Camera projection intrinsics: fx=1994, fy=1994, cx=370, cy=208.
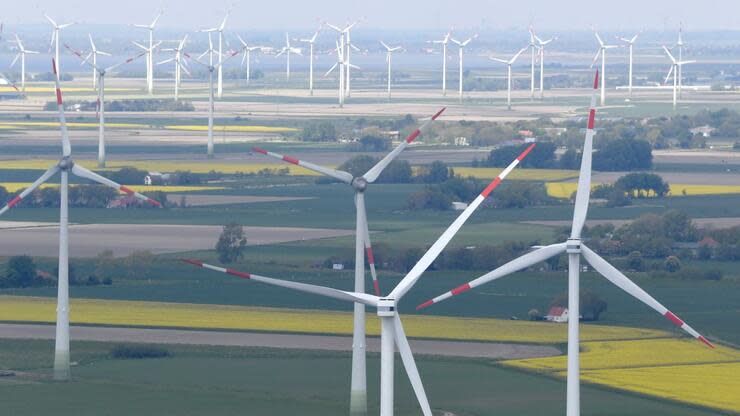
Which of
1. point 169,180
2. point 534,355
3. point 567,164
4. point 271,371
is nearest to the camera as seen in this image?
point 271,371

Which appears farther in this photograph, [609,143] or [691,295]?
[609,143]

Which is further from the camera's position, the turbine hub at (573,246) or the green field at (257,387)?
the green field at (257,387)

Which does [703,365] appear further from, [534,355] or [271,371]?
[271,371]

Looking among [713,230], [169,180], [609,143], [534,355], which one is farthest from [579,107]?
[534,355]

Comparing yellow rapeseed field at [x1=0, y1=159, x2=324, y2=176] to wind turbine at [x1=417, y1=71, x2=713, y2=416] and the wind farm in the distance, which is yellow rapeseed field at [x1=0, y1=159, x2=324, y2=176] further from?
wind turbine at [x1=417, y1=71, x2=713, y2=416]

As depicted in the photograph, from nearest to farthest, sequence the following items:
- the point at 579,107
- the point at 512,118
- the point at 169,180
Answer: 1. the point at 169,180
2. the point at 512,118
3. the point at 579,107

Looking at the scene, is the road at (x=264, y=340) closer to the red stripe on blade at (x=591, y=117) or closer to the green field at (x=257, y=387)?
the green field at (x=257, y=387)

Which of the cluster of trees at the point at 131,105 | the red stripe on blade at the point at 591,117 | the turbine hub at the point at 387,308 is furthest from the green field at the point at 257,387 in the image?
the cluster of trees at the point at 131,105
